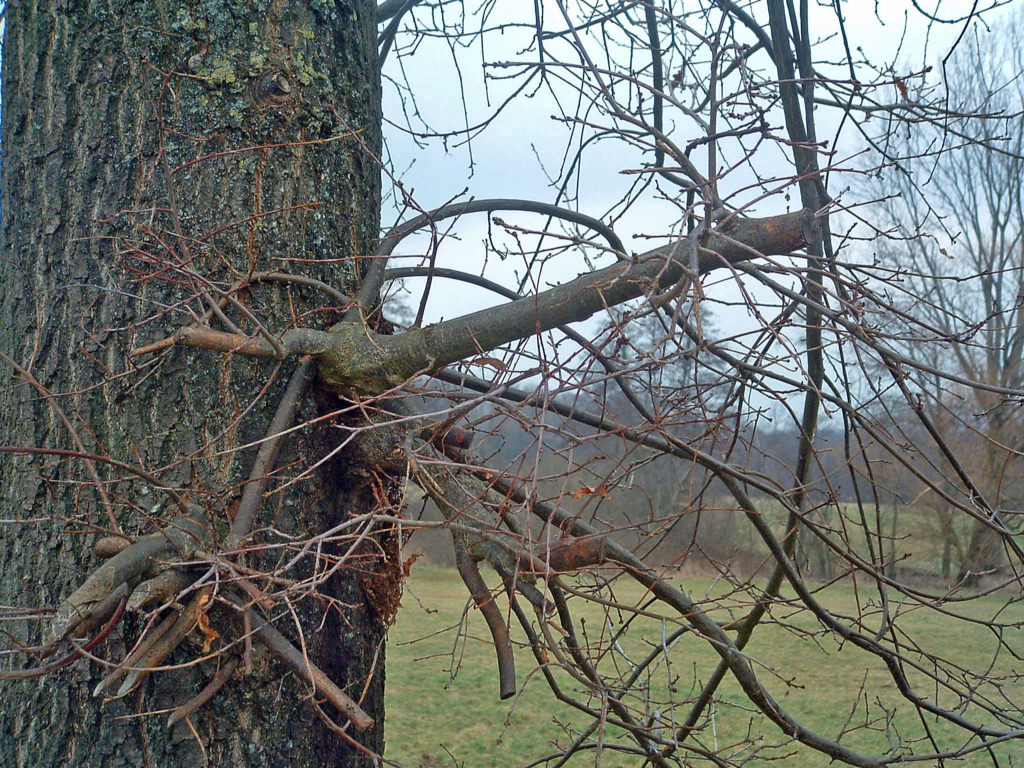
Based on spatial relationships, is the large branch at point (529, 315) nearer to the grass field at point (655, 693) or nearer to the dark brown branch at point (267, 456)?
the dark brown branch at point (267, 456)

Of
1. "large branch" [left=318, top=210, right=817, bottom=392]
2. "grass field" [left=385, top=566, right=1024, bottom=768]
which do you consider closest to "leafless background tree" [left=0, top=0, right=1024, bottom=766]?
"large branch" [left=318, top=210, right=817, bottom=392]

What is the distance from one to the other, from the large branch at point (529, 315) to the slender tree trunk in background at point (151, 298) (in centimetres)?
16

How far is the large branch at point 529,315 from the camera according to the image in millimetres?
1460

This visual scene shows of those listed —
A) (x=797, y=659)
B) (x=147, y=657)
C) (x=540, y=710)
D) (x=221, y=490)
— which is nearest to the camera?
(x=147, y=657)

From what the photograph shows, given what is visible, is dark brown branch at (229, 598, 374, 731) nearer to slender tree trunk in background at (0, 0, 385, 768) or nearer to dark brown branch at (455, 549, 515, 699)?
slender tree trunk in background at (0, 0, 385, 768)

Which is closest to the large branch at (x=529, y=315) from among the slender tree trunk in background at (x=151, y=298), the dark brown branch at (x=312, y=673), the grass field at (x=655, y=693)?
the slender tree trunk in background at (x=151, y=298)

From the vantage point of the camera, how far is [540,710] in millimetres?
9383

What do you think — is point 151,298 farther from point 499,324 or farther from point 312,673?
point 312,673

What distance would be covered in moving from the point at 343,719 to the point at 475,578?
50 centimetres

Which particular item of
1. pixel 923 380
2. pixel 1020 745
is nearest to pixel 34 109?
pixel 923 380

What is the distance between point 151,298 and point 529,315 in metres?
0.88

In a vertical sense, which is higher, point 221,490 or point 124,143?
point 124,143

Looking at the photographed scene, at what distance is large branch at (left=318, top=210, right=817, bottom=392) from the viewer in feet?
4.79

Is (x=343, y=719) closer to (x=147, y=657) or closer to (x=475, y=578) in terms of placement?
(x=475, y=578)
